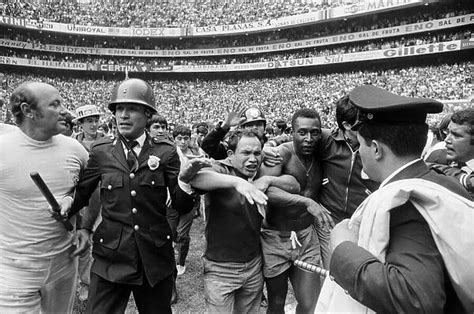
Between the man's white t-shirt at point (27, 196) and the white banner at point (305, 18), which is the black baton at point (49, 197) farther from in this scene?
the white banner at point (305, 18)

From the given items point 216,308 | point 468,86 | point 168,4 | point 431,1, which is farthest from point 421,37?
point 216,308

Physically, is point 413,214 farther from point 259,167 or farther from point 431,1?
point 431,1

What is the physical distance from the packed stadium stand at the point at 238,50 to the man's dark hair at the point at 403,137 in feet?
81.9

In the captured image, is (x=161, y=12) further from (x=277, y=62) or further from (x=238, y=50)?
(x=277, y=62)

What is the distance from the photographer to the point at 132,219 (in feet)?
9.36

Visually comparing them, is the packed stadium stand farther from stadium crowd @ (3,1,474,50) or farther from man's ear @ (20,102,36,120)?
man's ear @ (20,102,36,120)

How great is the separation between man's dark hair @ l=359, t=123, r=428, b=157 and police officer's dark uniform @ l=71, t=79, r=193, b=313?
151 cm

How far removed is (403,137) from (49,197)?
2114 mm

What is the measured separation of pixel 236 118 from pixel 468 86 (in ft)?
81.8

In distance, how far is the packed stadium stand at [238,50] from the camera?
29848 millimetres

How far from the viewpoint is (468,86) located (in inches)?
969

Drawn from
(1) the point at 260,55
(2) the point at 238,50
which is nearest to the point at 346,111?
(1) the point at 260,55

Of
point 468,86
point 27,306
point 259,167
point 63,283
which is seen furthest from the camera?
point 468,86

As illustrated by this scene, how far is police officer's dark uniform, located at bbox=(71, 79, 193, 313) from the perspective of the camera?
2805 millimetres
